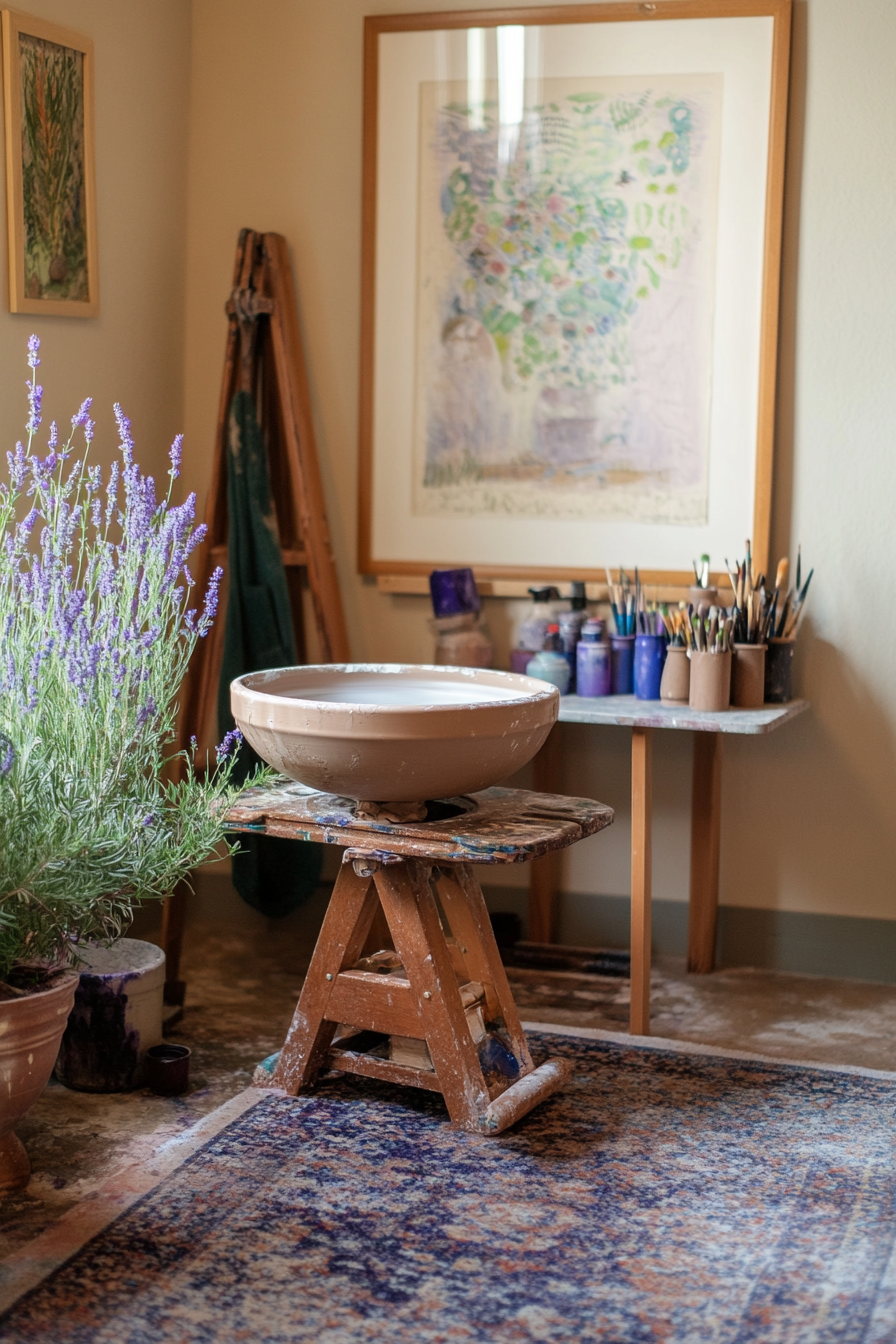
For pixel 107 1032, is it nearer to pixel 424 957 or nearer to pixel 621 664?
pixel 424 957

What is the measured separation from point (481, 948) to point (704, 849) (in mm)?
905

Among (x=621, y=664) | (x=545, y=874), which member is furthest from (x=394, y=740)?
(x=545, y=874)

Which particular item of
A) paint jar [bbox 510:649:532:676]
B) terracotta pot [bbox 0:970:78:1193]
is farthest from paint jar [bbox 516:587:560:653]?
terracotta pot [bbox 0:970:78:1193]

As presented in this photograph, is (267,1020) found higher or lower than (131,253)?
lower

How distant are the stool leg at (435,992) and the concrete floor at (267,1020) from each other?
0.47 meters

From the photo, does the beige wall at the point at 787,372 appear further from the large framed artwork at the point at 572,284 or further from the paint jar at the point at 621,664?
the paint jar at the point at 621,664

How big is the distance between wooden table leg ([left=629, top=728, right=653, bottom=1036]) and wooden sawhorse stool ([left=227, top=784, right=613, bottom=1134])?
0.34m

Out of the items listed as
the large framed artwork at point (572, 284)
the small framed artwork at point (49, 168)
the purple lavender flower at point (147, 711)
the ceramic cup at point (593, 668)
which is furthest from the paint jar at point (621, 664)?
the small framed artwork at point (49, 168)

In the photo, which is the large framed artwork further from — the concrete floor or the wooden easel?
the concrete floor

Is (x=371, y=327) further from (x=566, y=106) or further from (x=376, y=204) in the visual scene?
(x=566, y=106)

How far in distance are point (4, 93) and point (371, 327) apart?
1042mm

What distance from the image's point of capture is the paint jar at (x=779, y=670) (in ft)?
10.8

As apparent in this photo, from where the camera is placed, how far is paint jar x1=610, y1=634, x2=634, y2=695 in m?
3.38

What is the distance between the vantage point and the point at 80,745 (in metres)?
2.46
